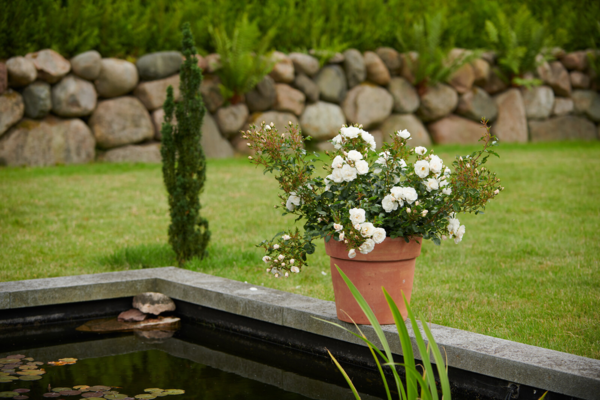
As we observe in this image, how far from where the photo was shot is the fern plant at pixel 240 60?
9.94 meters

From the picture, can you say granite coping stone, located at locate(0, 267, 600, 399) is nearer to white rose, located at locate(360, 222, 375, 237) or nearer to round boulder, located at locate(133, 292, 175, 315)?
round boulder, located at locate(133, 292, 175, 315)

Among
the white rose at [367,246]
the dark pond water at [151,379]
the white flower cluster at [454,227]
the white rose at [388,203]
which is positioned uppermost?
the white rose at [388,203]

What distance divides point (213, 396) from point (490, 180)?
5.45 feet

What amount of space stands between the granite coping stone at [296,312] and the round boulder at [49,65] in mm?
5803

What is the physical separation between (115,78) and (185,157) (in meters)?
5.47

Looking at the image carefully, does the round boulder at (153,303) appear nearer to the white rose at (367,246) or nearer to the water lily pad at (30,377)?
the water lily pad at (30,377)

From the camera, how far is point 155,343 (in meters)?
3.54

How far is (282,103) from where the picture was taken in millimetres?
10766

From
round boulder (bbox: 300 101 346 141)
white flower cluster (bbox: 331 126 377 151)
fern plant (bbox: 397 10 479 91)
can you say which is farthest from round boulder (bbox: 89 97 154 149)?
white flower cluster (bbox: 331 126 377 151)

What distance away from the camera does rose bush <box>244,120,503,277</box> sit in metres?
2.69

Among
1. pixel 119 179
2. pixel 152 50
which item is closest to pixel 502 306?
pixel 119 179

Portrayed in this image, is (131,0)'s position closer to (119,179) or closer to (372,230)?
(119,179)

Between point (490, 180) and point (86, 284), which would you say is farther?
point (86, 284)

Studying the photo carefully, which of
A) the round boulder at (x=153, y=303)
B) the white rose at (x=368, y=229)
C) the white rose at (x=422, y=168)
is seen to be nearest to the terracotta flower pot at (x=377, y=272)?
the white rose at (x=368, y=229)
